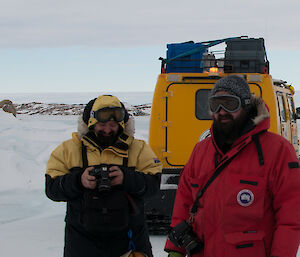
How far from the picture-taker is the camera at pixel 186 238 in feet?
9.10

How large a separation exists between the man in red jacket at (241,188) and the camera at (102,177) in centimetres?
45

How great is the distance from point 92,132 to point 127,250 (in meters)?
0.77

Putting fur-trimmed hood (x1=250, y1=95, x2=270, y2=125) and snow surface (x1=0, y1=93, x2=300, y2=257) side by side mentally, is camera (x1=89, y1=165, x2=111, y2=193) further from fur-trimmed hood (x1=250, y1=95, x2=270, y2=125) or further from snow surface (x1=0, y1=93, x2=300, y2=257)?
snow surface (x1=0, y1=93, x2=300, y2=257)

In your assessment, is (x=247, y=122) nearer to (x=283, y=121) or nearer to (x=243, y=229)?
(x=243, y=229)

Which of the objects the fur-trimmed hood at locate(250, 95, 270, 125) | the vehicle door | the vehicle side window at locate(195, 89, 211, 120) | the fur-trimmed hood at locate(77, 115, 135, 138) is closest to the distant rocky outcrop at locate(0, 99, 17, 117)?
the vehicle door

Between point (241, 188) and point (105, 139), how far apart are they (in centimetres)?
97

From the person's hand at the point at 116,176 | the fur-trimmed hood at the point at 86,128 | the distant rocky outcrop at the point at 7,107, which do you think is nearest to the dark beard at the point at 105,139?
the fur-trimmed hood at the point at 86,128

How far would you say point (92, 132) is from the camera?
3.25 meters

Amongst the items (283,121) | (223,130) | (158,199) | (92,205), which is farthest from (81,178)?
(283,121)

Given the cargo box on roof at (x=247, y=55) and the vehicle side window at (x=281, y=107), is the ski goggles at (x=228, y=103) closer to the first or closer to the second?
the cargo box on roof at (x=247, y=55)

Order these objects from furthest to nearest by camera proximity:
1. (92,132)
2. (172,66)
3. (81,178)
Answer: (172,66) → (92,132) → (81,178)

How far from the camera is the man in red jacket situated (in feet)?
8.41

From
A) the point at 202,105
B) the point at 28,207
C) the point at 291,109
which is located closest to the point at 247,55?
the point at 202,105

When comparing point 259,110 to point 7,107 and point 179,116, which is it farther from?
point 7,107
